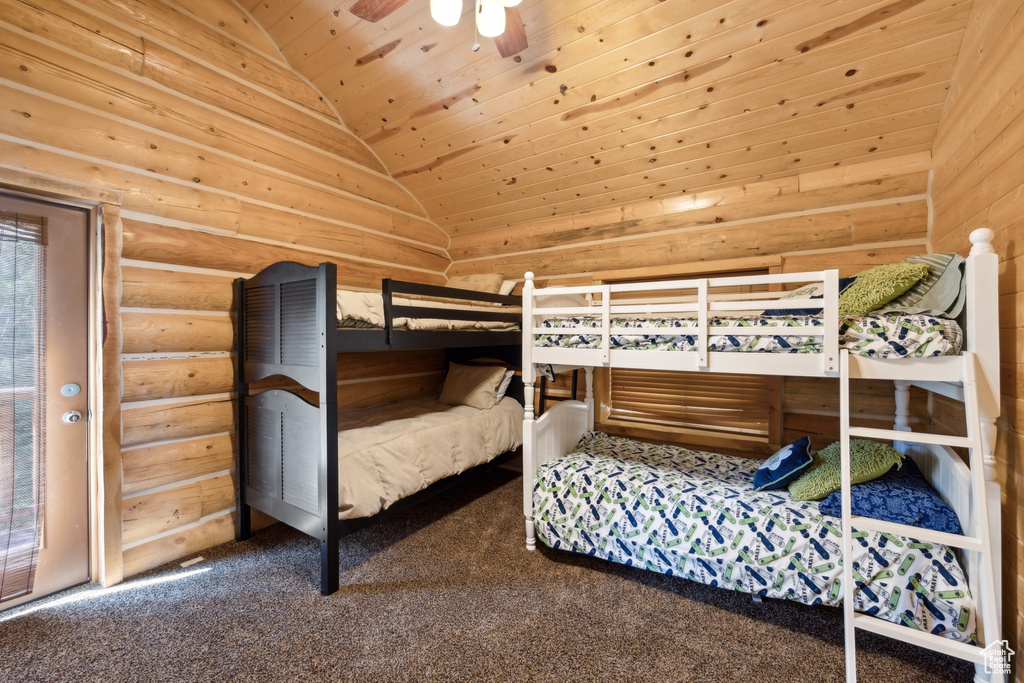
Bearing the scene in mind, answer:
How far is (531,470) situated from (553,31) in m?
2.44

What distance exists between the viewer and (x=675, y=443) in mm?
3150

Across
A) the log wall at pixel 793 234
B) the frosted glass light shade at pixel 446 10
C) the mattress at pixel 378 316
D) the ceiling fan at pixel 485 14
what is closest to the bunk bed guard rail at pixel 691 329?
the log wall at pixel 793 234

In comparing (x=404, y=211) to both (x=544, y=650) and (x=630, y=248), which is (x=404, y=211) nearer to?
(x=630, y=248)

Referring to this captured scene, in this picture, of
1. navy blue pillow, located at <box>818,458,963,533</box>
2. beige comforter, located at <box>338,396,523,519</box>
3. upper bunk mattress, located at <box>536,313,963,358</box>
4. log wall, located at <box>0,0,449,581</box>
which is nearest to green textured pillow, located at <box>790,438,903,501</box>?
navy blue pillow, located at <box>818,458,963,533</box>

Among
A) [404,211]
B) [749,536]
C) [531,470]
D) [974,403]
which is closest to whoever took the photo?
[974,403]

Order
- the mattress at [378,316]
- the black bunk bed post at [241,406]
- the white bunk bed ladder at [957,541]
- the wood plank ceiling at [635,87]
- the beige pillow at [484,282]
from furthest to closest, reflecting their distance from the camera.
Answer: the beige pillow at [484,282] → the black bunk bed post at [241,406] → the mattress at [378,316] → the wood plank ceiling at [635,87] → the white bunk bed ladder at [957,541]

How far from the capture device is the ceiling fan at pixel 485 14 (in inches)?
60.3

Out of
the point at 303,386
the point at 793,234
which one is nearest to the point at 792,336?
the point at 793,234

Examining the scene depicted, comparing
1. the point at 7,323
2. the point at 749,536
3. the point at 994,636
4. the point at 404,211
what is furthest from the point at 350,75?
the point at 994,636

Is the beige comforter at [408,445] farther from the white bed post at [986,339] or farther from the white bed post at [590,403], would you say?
the white bed post at [986,339]

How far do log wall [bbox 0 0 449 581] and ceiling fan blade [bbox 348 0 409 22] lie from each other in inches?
53.2

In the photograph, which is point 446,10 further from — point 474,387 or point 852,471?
point 852,471

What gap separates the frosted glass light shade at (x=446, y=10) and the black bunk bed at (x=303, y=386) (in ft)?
3.68

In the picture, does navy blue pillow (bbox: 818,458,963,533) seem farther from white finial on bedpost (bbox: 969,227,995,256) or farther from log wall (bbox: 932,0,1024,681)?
white finial on bedpost (bbox: 969,227,995,256)
